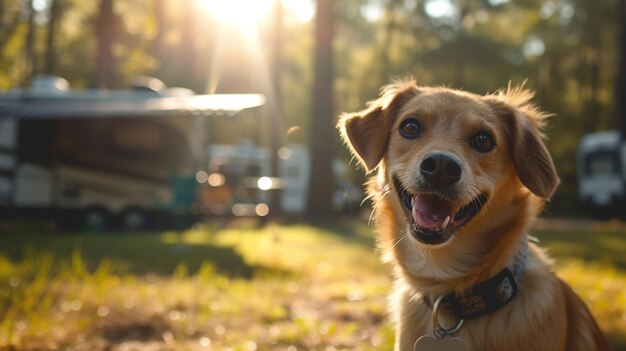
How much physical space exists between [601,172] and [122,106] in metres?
22.0

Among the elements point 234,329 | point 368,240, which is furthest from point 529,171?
point 368,240

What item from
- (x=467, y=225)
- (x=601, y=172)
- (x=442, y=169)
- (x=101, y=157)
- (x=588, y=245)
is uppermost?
(x=442, y=169)

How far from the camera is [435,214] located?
332 centimetres

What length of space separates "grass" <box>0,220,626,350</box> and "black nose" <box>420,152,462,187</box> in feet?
6.89

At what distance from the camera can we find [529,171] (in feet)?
11.1

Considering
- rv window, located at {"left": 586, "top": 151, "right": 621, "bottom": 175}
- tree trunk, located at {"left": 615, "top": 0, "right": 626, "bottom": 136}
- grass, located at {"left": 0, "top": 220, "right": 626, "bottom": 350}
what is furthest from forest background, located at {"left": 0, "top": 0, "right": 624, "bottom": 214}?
grass, located at {"left": 0, "top": 220, "right": 626, "bottom": 350}

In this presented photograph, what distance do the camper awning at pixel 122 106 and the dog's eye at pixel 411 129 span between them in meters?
10.9

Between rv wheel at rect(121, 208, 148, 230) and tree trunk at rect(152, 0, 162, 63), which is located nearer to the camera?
rv wheel at rect(121, 208, 148, 230)

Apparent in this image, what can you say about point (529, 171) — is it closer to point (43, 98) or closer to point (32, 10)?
point (43, 98)

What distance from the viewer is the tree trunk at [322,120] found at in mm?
20031

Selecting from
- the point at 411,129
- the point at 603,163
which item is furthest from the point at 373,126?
the point at 603,163

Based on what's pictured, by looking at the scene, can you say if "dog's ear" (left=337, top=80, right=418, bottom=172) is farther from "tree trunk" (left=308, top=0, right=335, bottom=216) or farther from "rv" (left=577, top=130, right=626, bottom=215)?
"rv" (left=577, top=130, right=626, bottom=215)

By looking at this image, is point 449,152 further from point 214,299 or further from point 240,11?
point 240,11

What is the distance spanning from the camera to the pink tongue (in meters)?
3.25
